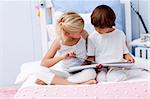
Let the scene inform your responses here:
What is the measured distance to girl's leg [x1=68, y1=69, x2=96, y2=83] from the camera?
5.41ft

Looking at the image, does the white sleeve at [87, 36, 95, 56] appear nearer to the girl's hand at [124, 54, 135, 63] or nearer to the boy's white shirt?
the boy's white shirt

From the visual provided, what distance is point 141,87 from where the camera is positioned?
141cm

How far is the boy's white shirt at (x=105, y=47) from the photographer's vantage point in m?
1.84

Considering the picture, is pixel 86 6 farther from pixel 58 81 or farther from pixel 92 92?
pixel 92 92

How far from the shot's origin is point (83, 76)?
5.44 feet

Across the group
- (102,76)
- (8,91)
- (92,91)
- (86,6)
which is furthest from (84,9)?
(92,91)

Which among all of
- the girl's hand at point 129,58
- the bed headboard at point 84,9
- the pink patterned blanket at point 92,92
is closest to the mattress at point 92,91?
the pink patterned blanket at point 92,92

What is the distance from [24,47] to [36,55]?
0.42 ft

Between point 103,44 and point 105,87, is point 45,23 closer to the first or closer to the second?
point 103,44

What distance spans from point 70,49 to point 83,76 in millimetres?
237

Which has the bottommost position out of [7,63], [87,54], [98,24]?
[7,63]

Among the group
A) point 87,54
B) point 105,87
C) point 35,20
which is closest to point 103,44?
point 87,54

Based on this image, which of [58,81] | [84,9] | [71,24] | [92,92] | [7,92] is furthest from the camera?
[7,92]

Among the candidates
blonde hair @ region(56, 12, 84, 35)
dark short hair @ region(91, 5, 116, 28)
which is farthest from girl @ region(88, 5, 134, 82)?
blonde hair @ region(56, 12, 84, 35)
